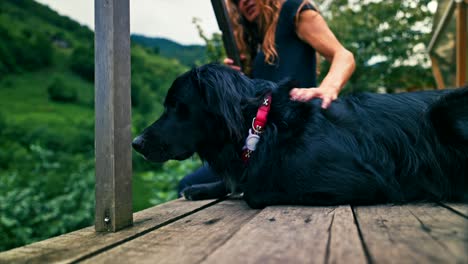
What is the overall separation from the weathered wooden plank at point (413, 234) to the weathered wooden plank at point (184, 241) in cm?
39

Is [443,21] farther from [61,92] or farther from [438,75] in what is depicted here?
[61,92]

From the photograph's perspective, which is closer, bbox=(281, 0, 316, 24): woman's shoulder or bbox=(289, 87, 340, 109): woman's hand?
bbox=(289, 87, 340, 109): woman's hand

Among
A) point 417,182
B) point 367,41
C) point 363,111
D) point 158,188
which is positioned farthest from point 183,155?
point 367,41

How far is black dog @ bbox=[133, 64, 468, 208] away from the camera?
1772 mm

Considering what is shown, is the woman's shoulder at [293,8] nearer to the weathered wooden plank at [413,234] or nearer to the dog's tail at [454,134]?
the dog's tail at [454,134]

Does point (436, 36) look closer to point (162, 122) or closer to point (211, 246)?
point (162, 122)

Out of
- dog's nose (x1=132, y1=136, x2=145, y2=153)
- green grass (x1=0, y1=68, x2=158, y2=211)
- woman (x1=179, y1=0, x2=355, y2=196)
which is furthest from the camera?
green grass (x1=0, y1=68, x2=158, y2=211)

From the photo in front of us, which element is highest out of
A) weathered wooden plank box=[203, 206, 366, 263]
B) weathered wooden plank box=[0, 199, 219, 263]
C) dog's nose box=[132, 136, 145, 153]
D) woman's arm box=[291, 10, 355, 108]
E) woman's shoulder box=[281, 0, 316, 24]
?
woman's shoulder box=[281, 0, 316, 24]

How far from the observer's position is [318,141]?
1824 millimetres

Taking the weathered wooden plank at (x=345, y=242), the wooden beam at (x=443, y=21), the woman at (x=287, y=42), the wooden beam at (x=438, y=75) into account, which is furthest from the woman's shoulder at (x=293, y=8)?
the wooden beam at (x=438, y=75)

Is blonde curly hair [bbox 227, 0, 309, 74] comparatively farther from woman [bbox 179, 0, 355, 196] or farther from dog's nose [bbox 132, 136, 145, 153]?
dog's nose [bbox 132, 136, 145, 153]

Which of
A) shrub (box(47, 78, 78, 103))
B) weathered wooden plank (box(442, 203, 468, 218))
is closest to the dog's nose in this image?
weathered wooden plank (box(442, 203, 468, 218))

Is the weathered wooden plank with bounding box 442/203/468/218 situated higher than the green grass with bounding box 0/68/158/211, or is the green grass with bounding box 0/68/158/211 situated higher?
the green grass with bounding box 0/68/158/211

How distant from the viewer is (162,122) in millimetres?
1934
